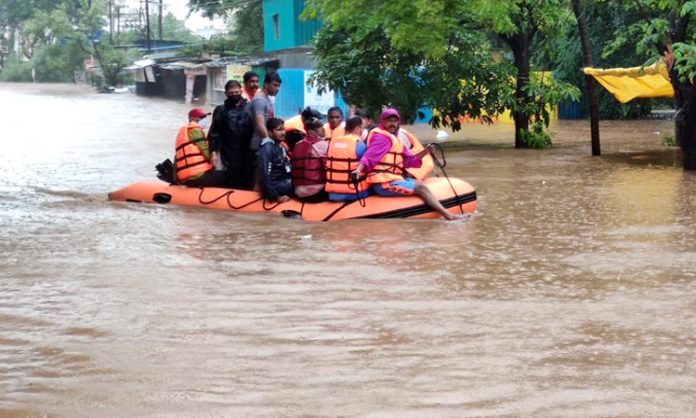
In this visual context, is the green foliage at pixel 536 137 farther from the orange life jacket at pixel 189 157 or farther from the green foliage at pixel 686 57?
the orange life jacket at pixel 189 157

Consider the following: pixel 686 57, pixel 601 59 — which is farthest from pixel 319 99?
pixel 686 57

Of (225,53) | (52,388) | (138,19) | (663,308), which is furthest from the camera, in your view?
(138,19)

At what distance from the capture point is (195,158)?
1380 centimetres

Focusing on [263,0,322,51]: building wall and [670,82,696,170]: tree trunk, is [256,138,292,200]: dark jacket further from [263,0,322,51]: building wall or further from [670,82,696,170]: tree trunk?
[263,0,322,51]: building wall

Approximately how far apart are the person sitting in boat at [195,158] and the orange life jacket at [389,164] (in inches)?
87.8

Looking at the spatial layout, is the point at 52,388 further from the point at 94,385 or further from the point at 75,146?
the point at 75,146

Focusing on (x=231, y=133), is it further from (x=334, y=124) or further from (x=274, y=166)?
(x=334, y=124)

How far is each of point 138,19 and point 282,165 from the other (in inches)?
3429

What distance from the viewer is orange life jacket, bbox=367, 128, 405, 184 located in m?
12.3

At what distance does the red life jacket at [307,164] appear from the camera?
12578 mm

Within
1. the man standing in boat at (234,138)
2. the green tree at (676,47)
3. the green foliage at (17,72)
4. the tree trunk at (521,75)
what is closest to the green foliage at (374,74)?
the tree trunk at (521,75)

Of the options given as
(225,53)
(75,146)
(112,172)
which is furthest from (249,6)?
(112,172)

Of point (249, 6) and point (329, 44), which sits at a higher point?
point (249, 6)

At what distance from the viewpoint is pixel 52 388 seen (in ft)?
20.4
